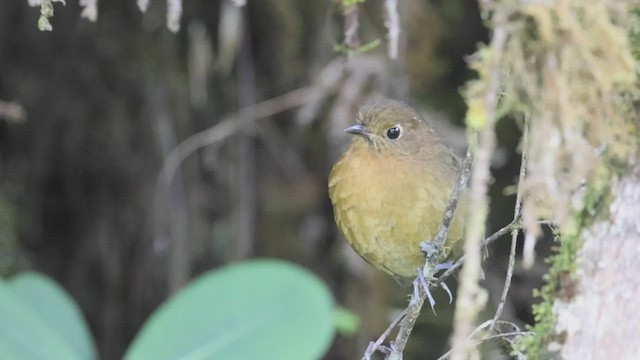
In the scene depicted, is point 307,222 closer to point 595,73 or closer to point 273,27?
point 273,27

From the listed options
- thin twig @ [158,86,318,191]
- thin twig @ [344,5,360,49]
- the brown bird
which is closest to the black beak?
the brown bird

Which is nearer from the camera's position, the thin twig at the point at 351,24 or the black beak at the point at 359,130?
the thin twig at the point at 351,24

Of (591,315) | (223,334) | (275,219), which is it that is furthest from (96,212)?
(591,315)

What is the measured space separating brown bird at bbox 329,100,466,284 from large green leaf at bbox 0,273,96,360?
935mm

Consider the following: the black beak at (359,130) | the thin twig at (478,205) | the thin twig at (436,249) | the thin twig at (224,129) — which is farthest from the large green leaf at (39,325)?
the thin twig at (224,129)

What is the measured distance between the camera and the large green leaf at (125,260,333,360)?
69.2 inches

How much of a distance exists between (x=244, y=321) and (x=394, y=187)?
3.06 ft

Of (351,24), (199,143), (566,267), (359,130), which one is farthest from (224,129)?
(566,267)

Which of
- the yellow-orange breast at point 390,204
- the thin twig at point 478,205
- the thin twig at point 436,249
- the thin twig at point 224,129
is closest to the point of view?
the thin twig at point 478,205

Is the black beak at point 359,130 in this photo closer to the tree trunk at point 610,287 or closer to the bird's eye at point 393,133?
the bird's eye at point 393,133

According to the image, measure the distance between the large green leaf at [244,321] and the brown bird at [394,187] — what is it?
2.34 feet

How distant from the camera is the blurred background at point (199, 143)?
3.59m

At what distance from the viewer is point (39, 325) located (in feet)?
6.23

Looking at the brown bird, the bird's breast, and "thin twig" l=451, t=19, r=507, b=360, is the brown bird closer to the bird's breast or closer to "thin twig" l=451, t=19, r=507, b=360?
the bird's breast
